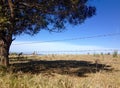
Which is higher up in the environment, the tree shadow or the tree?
the tree

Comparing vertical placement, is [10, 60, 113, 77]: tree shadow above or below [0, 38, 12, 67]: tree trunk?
below

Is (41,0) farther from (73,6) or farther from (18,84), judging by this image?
Result: (18,84)

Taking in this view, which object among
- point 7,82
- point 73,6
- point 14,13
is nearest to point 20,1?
point 14,13

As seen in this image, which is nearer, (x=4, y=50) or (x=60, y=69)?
(x=4, y=50)

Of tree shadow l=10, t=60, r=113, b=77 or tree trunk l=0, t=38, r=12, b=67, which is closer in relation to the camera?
tree shadow l=10, t=60, r=113, b=77

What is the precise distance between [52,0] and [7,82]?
1082 cm

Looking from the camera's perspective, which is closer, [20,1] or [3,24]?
[3,24]

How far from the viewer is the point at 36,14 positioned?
2053cm

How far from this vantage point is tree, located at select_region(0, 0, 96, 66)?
63.1 ft

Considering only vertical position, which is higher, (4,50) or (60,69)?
(4,50)

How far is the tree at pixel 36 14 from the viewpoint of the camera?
63.1 feet

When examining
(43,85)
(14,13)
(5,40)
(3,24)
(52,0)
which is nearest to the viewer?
(43,85)

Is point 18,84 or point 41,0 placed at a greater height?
point 41,0

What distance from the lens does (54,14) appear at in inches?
816
